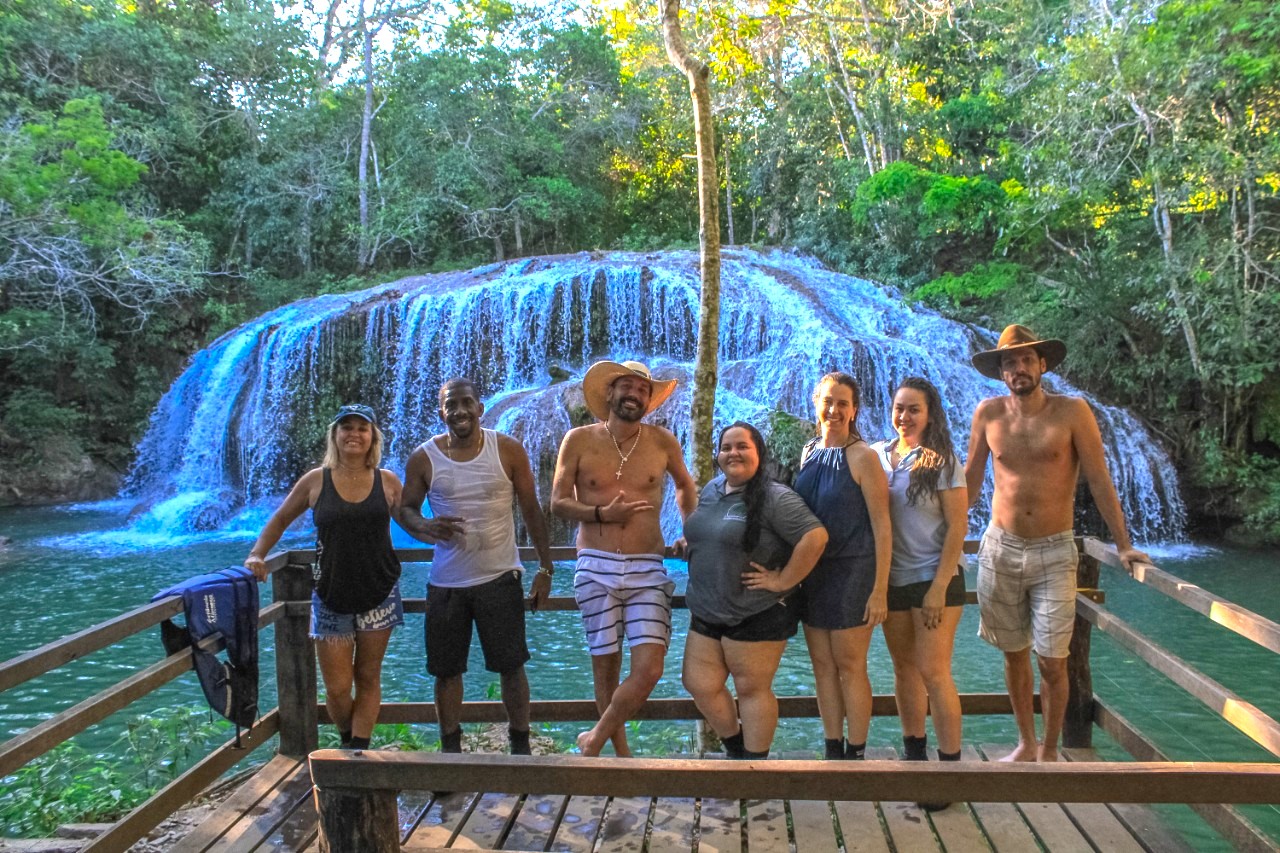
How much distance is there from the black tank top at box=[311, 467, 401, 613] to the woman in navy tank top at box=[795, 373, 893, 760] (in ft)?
5.19

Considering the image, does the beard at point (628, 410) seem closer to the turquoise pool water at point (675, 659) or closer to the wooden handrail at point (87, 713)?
the wooden handrail at point (87, 713)

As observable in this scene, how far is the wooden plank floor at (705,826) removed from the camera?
117 inches

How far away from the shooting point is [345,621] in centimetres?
361

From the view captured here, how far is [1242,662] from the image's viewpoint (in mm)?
7855

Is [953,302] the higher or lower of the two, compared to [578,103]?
lower

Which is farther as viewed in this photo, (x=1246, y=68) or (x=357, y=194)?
(x=357, y=194)

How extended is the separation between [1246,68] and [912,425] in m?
10.8

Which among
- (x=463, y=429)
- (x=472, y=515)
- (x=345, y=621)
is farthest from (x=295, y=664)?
(x=463, y=429)

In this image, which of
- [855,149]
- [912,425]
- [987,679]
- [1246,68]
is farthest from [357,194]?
[912,425]

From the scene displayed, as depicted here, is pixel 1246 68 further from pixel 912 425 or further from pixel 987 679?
pixel 912 425

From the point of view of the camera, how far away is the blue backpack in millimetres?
3205

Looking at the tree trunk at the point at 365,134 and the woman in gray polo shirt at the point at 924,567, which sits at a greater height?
the tree trunk at the point at 365,134

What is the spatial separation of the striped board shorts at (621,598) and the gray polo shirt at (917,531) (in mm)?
839

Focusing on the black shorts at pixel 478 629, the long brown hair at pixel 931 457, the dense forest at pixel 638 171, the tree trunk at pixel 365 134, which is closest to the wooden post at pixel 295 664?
the black shorts at pixel 478 629
